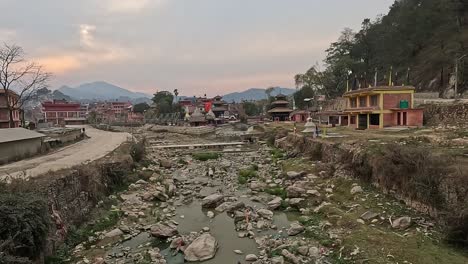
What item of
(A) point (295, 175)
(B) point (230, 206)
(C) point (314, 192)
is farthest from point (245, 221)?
(A) point (295, 175)

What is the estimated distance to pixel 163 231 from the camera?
53.8 feet

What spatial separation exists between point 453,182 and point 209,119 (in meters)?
82.3

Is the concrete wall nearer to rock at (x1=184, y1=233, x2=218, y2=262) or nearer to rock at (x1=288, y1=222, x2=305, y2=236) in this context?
rock at (x1=184, y1=233, x2=218, y2=262)

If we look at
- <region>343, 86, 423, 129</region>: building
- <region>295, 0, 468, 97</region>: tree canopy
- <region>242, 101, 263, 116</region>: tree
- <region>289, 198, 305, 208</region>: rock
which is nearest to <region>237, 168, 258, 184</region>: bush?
<region>289, 198, 305, 208</region>: rock

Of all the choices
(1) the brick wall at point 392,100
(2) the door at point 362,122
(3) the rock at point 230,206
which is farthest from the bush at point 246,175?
(1) the brick wall at point 392,100

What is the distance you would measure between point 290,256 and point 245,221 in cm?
506

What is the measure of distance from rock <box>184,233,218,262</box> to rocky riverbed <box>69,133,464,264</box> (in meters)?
0.04

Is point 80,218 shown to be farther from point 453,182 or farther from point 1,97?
point 1,97

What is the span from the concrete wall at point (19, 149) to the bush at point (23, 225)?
1436 cm

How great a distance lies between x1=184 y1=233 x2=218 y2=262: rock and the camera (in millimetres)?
14039

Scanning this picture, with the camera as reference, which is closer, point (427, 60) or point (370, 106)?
point (370, 106)

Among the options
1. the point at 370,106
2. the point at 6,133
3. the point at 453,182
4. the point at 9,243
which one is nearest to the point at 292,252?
the point at 453,182

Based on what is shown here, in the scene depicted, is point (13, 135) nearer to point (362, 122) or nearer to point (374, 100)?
point (374, 100)

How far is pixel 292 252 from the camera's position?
1393 cm
